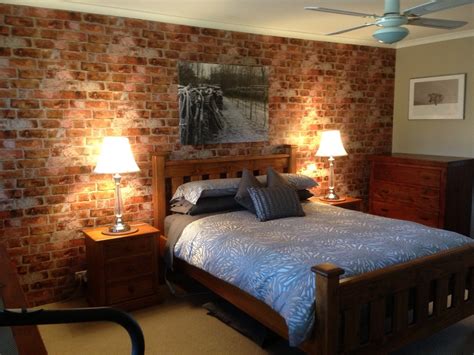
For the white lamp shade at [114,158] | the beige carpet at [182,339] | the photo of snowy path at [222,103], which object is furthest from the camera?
the photo of snowy path at [222,103]

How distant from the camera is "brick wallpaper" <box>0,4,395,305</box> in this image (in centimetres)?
321

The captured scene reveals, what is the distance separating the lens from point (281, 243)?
2.78 metres

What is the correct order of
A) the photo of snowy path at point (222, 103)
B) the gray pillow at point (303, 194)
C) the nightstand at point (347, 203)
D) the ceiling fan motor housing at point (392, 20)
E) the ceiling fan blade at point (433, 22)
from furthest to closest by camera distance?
1. the nightstand at point (347, 203)
2. the gray pillow at point (303, 194)
3. the photo of snowy path at point (222, 103)
4. the ceiling fan blade at point (433, 22)
5. the ceiling fan motor housing at point (392, 20)

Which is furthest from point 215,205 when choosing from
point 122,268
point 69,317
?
point 69,317

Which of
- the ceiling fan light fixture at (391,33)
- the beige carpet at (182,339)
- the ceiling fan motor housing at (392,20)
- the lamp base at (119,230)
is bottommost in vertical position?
the beige carpet at (182,339)

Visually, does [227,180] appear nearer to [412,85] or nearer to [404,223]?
[404,223]

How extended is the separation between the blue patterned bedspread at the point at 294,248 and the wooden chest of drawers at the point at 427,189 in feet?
4.60

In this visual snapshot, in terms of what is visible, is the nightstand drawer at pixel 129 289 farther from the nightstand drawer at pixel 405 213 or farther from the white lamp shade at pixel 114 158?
the nightstand drawer at pixel 405 213

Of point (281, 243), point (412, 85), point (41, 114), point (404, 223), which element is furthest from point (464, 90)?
point (41, 114)

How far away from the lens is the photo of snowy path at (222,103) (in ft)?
13.1

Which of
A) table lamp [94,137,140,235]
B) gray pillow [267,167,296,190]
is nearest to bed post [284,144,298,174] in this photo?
gray pillow [267,167,296,190]

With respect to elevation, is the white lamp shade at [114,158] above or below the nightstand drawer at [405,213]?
above

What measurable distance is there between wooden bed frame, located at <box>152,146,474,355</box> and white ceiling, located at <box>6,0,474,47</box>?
6.79ft

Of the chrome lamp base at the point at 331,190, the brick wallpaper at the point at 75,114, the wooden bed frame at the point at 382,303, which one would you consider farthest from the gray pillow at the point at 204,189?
the chrome lamp base at the point at 331,190
